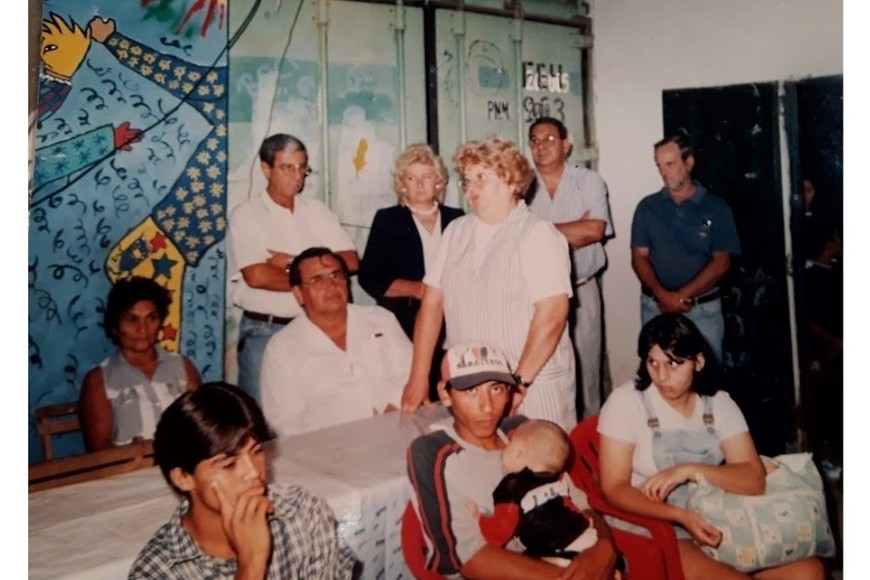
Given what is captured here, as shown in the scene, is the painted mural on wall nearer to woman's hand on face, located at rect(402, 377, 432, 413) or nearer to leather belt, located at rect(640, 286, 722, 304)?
woman's hand on face, located at rect(402, 377, 432, 413)

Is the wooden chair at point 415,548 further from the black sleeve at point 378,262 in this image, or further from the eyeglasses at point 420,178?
the eyeglasses at point 420,178

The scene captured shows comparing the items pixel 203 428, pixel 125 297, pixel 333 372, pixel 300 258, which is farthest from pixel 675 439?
pixel 125 297

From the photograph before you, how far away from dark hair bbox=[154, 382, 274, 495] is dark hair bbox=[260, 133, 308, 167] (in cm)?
56

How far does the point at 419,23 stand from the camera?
1839mm

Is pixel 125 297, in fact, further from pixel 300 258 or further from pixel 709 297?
pixel 709 297

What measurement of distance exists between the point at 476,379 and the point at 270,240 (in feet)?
1.86

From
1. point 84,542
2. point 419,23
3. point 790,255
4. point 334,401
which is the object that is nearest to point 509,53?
point 419,23

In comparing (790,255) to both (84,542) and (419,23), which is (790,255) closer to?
(419,23)

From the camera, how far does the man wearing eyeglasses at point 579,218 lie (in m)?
1.96

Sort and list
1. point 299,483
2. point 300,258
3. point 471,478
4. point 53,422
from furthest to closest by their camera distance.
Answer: point 300,258, point 471,478, point 299,483, point 53,422

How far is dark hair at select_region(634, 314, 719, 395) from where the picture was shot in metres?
1.79

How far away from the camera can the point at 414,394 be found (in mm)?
1899

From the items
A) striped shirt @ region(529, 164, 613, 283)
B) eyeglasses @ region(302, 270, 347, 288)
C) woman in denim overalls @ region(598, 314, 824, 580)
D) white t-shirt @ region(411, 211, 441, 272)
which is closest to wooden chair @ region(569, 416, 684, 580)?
woman in denim overalls @ region(598, 314, 824, 580)

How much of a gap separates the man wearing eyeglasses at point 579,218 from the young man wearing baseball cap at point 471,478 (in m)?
0.29
